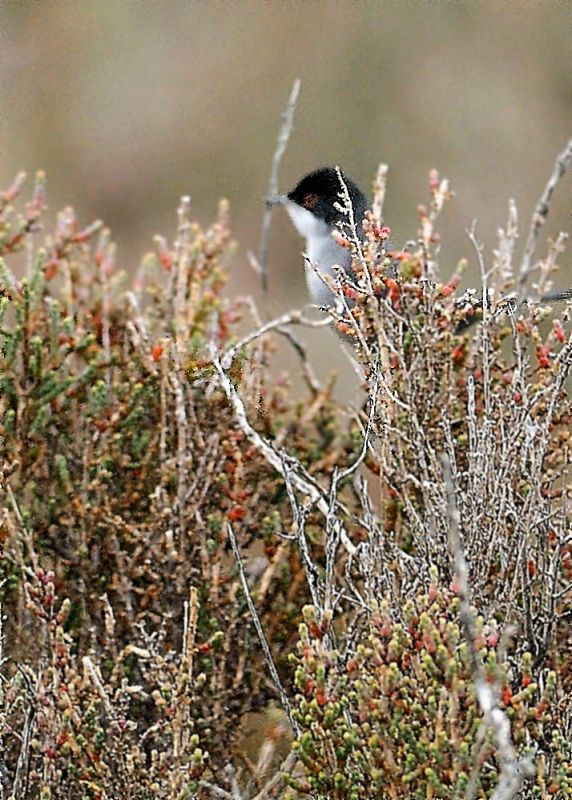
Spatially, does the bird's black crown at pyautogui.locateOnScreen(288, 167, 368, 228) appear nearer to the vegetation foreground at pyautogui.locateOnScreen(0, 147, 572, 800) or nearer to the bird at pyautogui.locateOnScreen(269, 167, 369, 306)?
the bird at pyautogui.locateOnScreen(269, 167, 369, 306)

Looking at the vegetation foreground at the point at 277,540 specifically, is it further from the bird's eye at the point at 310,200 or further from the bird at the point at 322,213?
the bird's eye at the point at 310,200

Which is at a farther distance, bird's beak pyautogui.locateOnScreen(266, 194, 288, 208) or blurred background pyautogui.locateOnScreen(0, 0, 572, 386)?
blurred background pyautogui.locateOnScreen(0, 0, 572, 386)

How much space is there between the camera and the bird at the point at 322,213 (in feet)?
6.89

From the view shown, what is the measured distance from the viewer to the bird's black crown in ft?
6.93

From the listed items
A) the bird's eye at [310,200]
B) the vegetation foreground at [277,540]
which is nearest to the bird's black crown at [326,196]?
the bird's eye at [310,200]

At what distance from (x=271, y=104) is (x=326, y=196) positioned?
11.9ft

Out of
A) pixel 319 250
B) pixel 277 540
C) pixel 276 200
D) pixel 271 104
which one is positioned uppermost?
pixel 271 104

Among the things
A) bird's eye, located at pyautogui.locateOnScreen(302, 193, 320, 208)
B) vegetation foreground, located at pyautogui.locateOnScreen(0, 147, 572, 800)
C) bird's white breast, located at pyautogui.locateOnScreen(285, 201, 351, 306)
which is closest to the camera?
vegetation foreground, located at pyautogui.locateOnScreen(0, 147, 572, 800)

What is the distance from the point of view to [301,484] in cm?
181

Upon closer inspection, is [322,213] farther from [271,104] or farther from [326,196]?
[271,104]

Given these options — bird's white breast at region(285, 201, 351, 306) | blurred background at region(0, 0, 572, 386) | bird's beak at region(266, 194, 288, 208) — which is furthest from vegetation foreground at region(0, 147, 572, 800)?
blurred background at region(0, 0, 572, 386)

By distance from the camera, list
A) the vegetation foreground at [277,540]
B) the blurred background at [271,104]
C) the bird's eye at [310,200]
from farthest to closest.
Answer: the blurred background at [271,104] → the bird's eye at [310,200] → the vegetation foreground at [277,540]

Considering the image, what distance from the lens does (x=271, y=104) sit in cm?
562

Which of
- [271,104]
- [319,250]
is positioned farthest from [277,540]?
[271,104]
